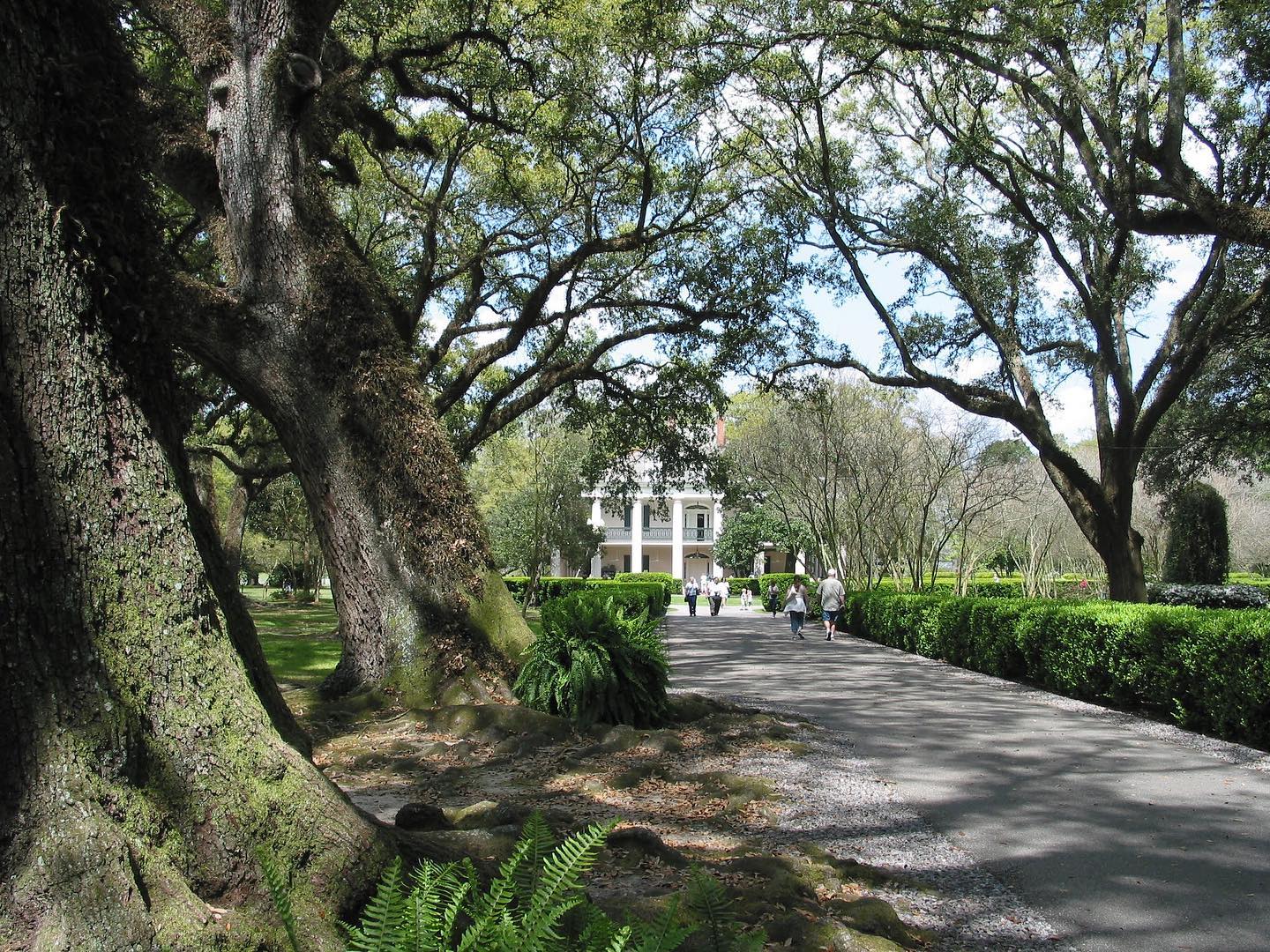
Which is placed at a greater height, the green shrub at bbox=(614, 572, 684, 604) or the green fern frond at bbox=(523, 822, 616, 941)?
the green fern frond at bbox=(523, 822, 616, 941)

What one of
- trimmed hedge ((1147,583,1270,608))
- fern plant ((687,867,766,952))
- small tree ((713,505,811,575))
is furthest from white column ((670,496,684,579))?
fern plant ((687,867,766,952))

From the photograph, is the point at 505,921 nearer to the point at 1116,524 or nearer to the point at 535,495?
the point at 1116,524

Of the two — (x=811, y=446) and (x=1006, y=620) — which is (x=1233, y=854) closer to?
(x=1006, y=620)

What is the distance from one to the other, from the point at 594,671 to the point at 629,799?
202 cm

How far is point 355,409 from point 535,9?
8284mm

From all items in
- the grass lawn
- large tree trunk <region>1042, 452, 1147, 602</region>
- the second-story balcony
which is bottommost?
the grass lawn

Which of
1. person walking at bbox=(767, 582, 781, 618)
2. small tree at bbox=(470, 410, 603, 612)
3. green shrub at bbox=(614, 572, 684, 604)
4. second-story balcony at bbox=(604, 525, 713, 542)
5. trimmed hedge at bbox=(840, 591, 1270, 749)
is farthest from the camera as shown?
second-story balcony at bbox=(604, 525, 713, 542)

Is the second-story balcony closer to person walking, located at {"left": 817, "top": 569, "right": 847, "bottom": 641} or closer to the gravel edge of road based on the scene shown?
person walking, located at {"left": 817, "top": 569, "right": 847, "bottom": 641}

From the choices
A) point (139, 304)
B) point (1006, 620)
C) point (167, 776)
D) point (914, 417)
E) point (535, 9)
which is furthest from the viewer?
point (914, 417)

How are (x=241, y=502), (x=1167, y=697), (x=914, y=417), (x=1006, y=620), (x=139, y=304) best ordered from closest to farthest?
(x=139, y=304), (x=1167, y=697), (x=1006, y=620), (x=241, y=502), (x=914, y=417)

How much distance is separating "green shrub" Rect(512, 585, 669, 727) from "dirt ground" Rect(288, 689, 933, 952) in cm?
33

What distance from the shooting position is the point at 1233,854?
5.05 metres

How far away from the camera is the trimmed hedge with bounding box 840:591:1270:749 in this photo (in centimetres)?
853

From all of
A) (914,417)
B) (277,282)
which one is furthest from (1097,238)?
(277,282)
